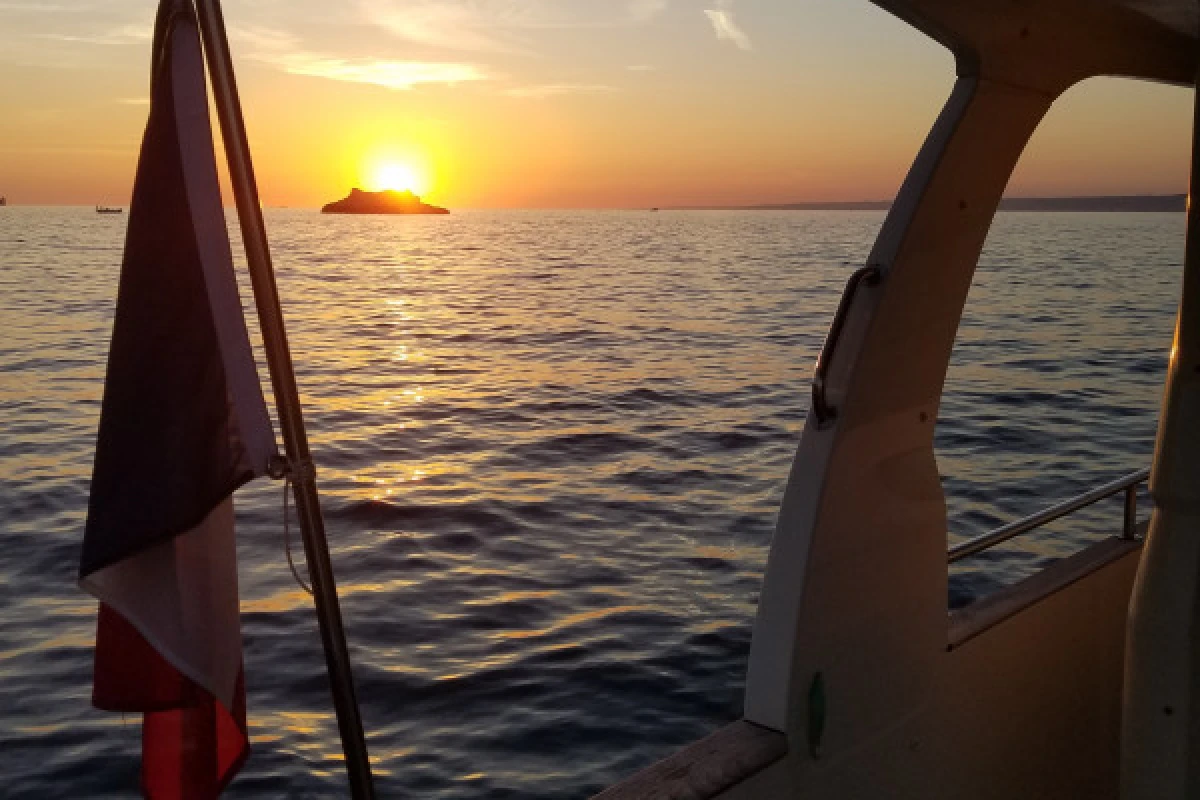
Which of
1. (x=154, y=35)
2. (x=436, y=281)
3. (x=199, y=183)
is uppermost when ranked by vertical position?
(x=154, y=35)

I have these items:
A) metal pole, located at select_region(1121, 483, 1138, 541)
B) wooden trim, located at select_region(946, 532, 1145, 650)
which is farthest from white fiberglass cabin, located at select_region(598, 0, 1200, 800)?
metal pole, located at select_region(1121, 483, 1138, 541)

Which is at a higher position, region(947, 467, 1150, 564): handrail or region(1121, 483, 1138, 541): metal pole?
region(947, 467, 1150, 564): handrail

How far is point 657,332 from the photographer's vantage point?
3206cm

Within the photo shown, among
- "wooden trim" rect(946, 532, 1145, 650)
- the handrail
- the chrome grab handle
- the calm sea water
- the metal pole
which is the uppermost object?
the chrome grab handle

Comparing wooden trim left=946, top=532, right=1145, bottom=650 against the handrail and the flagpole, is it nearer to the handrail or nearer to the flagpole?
the handrail

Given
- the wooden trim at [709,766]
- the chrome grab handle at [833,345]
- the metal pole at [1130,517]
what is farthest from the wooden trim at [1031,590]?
the chrome grab handle at [833,345]

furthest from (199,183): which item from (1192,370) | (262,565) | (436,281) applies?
Result: (436,281)

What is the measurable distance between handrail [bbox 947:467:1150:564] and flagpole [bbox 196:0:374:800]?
71.2 inches

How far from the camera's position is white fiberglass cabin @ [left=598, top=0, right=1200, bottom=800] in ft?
9.93

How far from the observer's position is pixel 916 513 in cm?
343

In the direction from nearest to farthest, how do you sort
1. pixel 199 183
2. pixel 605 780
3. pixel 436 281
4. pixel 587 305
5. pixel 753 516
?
1. pixel 199 183
2. pixel 605 780
3. pixel 753 516
4. pixel 587 305
5. pixel 436 281

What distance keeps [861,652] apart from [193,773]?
5.40 ft

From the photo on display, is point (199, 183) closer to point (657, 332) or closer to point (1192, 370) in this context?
point (1192, 370)

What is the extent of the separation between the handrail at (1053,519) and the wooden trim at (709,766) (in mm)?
801
